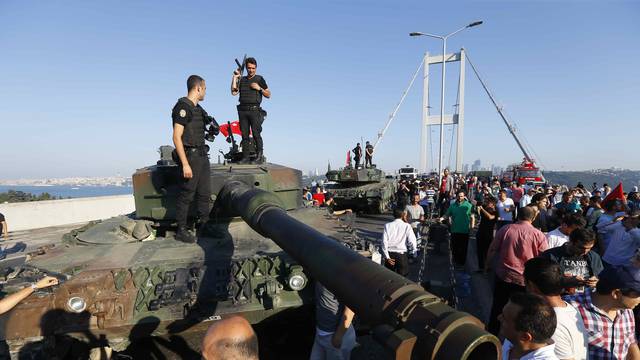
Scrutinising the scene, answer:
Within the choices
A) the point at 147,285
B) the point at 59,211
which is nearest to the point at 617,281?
the point at 147,285

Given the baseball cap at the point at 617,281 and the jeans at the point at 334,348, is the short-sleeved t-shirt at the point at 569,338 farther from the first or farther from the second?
the jeans at the point at 334,348

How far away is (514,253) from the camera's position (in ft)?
16.9

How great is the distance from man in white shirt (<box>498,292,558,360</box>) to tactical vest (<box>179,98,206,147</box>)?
4.30m

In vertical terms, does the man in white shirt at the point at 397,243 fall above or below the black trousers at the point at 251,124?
below

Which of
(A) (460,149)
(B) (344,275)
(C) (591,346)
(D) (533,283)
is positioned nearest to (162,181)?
(B) (344,275)

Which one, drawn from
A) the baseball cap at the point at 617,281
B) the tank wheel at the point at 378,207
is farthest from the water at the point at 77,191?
the baseball cap at the point at 617,281

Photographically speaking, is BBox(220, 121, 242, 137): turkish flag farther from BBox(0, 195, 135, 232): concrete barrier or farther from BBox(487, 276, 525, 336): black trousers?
BBox(0, 195, 135, 232): concrete barrier

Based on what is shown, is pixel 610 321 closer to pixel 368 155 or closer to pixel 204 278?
pixel 204 278

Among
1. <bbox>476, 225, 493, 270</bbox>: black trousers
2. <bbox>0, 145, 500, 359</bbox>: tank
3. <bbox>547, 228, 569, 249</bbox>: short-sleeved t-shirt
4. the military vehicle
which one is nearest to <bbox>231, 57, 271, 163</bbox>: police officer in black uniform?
<bbox>0, 145, 500, 359</bbox>: tank

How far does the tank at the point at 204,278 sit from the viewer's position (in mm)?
1659

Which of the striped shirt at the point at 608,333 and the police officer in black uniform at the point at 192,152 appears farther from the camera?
the police officer in black uniform at the point at 192,152

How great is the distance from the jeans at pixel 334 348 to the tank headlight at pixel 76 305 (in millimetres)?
2472

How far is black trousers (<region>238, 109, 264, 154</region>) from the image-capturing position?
7301 millimetres

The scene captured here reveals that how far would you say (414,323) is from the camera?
1.48 meters
